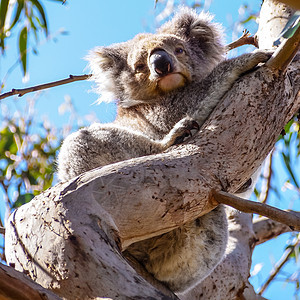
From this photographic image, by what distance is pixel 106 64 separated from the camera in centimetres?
352

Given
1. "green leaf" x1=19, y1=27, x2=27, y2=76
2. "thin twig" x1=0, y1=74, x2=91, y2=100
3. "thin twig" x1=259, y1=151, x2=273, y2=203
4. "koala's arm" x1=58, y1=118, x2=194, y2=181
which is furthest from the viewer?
"thin twig" x1=259, y1=151, x2=273, y2=203

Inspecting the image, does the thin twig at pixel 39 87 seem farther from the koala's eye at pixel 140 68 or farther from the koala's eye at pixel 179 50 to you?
the koala's eye at pixel 179 50

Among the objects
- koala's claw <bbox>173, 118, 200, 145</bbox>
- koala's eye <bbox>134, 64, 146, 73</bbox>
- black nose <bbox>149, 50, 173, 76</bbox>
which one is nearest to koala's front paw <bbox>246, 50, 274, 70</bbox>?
koala's claw <bbox>173, 118, 200, 145</bbox>

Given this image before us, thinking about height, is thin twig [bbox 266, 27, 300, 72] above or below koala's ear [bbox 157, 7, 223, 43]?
below

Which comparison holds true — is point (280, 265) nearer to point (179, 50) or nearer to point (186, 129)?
point (179, 50)

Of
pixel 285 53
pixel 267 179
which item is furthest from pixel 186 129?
pixel 267 179

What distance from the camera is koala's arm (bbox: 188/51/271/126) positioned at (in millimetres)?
2254

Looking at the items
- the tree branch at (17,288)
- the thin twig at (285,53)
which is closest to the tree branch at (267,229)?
the thin twig at (285,53)

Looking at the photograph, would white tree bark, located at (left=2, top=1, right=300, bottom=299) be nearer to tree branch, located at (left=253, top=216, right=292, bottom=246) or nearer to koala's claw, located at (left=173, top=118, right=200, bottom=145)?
koala's claw, located at (left=173, top=118, right=200, bottom=145)

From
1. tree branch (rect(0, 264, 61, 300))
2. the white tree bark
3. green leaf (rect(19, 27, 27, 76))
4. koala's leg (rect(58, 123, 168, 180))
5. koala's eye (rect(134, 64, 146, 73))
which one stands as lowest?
tree branch (rect(0, 264, 61, 300))

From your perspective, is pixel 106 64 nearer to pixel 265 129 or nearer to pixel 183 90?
pixel 183 90

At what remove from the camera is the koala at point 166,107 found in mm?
2488

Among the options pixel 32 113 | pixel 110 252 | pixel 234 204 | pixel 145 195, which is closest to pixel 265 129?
pixel 234 204

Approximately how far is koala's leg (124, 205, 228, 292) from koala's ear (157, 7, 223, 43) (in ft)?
4.35
